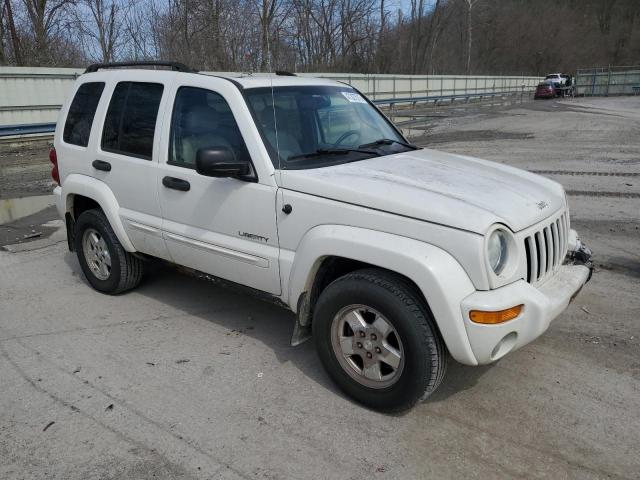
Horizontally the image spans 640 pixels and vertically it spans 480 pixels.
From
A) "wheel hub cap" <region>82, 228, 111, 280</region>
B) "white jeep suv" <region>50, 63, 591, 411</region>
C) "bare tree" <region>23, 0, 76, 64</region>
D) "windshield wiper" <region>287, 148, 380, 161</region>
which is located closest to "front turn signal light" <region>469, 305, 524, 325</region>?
"white jeep suv" <region>50, 63, 591, 411</region>

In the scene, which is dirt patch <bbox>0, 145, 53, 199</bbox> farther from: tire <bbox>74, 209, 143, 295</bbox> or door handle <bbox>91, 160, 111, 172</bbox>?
door handle <bbox>91, 160, 111, 172</bbox>

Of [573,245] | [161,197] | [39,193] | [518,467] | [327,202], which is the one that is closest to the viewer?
[518,467]

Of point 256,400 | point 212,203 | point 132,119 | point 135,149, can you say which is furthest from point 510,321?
point 132,119

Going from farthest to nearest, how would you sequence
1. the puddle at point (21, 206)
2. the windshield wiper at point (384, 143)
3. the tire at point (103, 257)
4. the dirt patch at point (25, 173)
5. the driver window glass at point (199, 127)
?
1. the dirt patch at point (25, 173)
2. the puddle at point (21, 206)
3. the tire at point (103, 257)
4. the windshield wiper at point (384, 143)
5. the driver window glass at point (199, 127)

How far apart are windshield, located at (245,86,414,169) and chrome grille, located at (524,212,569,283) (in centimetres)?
127

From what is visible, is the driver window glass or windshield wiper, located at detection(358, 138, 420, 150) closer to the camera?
the driver window glass

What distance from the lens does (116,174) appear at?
462 centimetres

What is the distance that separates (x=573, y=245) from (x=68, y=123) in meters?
4.40

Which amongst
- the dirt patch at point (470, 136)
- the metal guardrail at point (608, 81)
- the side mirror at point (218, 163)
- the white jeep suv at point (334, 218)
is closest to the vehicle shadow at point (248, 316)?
the white jeep suv at point (334, 218)

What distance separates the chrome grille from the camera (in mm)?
3148

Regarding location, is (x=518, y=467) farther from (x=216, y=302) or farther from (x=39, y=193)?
(x=39, y=193)

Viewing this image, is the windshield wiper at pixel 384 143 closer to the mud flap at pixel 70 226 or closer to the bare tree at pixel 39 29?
the mud flap at pixel 70 226

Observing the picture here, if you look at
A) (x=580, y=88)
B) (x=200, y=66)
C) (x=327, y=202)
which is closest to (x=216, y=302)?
(x=327, y=202)

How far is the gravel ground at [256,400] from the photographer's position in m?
2.91
